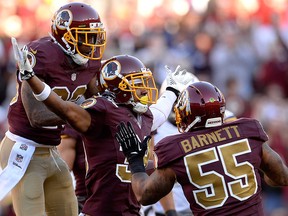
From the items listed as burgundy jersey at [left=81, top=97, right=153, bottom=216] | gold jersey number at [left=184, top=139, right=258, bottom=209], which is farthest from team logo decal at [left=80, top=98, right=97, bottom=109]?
gold jersey number at [left=184, top=139, right=258, bottom=209]

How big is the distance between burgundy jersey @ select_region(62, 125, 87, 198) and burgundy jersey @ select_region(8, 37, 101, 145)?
0.83 meters

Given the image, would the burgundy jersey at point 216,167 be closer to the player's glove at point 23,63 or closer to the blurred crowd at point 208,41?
the player's glove at point 23,63

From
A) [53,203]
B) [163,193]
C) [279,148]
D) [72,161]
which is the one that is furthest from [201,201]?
[279,148]

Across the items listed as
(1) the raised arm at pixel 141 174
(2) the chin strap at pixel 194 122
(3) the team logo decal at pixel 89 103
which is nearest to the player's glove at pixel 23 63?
(3) the team logo decal at pixel 89 103

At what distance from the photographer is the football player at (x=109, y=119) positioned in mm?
5250

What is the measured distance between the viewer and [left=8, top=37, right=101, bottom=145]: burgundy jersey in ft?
18.8

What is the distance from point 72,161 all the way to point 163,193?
1928 millimetres

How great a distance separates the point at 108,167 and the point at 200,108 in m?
0.78

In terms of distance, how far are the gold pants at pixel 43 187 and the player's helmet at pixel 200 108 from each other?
119 centimetres

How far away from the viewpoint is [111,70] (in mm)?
5617

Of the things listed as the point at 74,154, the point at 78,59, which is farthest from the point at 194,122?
the point at 74,154

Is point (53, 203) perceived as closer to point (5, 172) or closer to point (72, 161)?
point (5, 172)

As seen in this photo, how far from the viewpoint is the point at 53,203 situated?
597 centimetres

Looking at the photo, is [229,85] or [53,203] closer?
[53,203]
